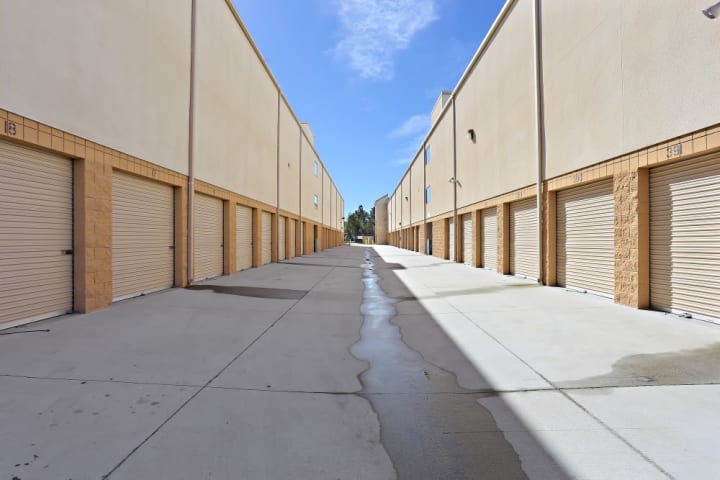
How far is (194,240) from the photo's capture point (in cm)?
1100

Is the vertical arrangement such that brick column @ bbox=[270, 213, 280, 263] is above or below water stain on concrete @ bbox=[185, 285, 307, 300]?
above

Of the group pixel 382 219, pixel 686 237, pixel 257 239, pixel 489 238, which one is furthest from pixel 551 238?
pixel 382 219

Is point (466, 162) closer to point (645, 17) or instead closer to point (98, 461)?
point (645, 17)

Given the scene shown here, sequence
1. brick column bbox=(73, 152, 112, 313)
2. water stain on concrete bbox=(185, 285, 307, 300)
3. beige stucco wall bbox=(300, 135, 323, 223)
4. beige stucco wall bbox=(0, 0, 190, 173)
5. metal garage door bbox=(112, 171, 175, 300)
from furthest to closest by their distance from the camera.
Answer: beige stucco wall bbox=(300, 135, 323, 223), water stain on concrete bbox=(185, 285, 307, 300), metal garage door bbox=(112, 171, 175, 300), brick column bbox=(73, 152, 112, 313), beige stucco wall bbox=(0, 0, 190, 173)

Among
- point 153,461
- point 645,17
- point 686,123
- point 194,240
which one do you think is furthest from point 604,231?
point 194,240

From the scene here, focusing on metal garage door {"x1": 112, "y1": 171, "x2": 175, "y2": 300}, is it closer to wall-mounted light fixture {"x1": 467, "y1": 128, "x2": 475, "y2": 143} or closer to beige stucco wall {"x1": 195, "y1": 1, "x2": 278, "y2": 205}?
beige stucco wall {"x1": 195, "y1": 1, "x2": 278, "y2": 205}

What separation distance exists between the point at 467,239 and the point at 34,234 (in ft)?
56.0

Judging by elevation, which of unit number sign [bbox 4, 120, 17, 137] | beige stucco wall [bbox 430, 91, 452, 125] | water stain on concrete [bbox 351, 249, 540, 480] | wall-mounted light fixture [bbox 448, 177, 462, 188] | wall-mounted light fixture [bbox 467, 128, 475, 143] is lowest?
water stain on concrete [bbox 351, 249, 540, 480]

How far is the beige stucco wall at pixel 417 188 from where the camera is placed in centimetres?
3242

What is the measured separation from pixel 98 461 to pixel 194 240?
934 cm

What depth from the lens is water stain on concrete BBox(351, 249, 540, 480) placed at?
2406 mm

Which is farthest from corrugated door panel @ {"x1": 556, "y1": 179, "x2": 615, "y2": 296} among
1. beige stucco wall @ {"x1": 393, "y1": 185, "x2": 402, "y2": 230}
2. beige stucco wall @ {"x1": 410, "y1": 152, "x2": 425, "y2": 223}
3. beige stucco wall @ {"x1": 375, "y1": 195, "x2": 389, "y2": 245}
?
beige stucco wall @ {"x1": 375, "y1": 195, "x2": 389, "y2": 245}

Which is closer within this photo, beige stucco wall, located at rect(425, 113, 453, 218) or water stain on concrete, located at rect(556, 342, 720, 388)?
water stain on concrete, located at rect(556, 342, 720, 388)

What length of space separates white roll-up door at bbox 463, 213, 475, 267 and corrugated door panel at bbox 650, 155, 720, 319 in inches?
408
